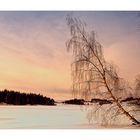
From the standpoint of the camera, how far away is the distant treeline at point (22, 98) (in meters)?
2.36

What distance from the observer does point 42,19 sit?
240 cm

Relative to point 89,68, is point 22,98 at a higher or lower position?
lower

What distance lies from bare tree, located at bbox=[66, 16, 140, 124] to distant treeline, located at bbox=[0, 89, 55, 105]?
0.19m

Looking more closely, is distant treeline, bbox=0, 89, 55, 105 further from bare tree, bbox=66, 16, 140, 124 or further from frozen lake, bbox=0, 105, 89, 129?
bare tree, bbox=66, 16, 140, 124

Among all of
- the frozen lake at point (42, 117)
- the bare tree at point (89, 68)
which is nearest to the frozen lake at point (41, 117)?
the frozen lake at point (42, 117)

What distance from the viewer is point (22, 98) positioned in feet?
7.82

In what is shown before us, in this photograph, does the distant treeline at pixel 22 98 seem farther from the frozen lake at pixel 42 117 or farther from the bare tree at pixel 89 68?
the bare tree at pixel 89 68

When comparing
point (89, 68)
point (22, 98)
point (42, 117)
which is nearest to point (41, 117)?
point (42, 117)

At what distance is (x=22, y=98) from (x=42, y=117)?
0.53ft

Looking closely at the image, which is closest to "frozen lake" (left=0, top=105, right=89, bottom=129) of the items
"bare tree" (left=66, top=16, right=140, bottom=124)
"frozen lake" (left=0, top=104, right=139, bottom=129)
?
"frozen lake" (left=0, top=104, right=139, bottom=129)

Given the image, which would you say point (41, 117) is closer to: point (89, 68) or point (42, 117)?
point (42, 117)

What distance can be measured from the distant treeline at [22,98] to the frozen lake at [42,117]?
0.03m

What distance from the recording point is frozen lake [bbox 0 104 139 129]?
2.37 metres
